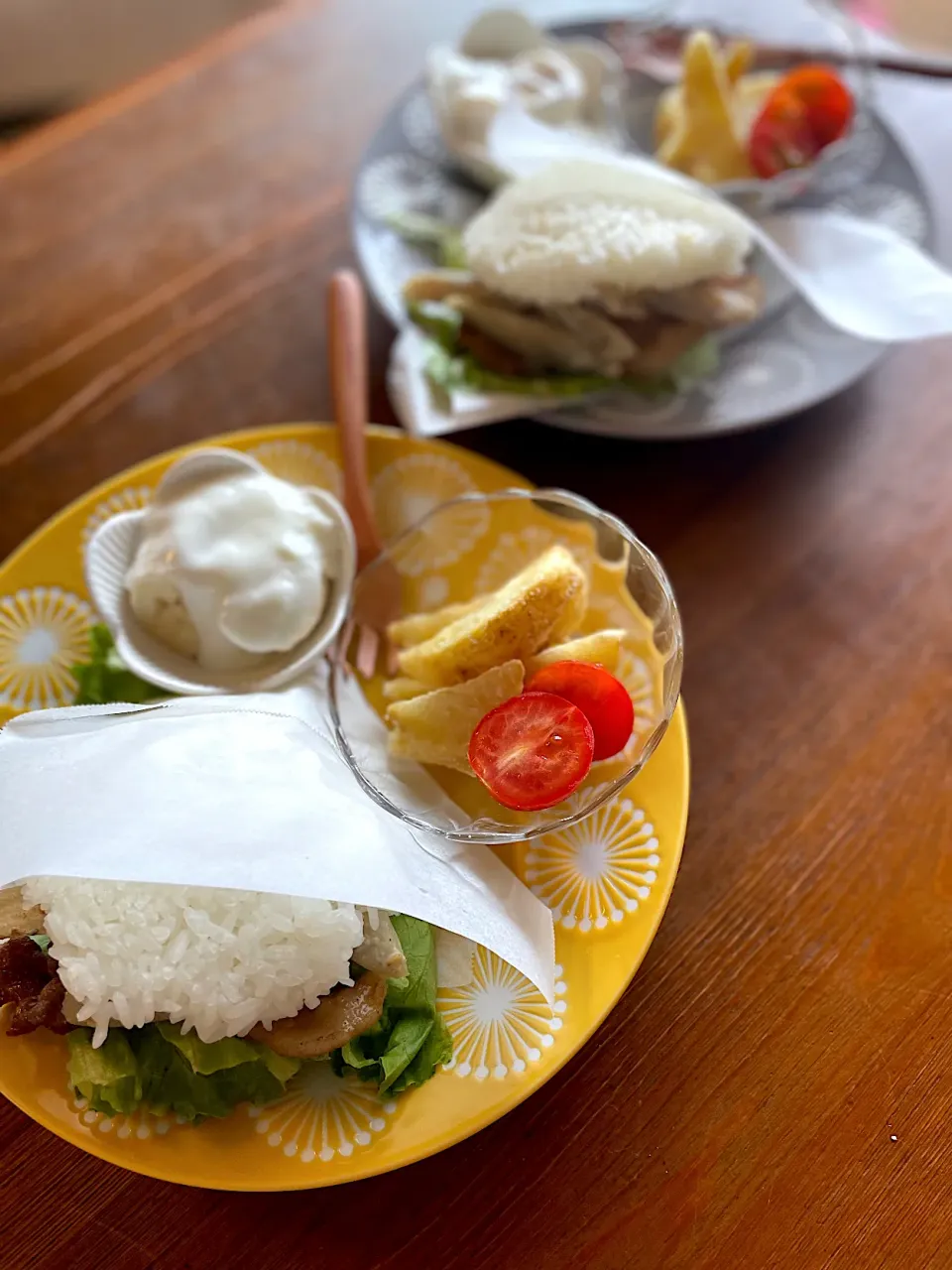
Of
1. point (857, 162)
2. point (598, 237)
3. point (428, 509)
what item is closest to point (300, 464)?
point (428, 509)

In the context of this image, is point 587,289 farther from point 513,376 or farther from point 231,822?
point 231,822

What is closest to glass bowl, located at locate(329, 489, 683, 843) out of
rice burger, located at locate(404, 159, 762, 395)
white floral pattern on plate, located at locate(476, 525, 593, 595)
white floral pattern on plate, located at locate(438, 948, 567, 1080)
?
white floral pattern on plate, located at locate(476, 525, 593, 595)

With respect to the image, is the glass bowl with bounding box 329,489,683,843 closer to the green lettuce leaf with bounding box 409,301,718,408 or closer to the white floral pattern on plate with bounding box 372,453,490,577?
the white floral pattern on plate with bounding box 372,453,490,577

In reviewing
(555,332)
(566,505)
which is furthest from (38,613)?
(555,332)

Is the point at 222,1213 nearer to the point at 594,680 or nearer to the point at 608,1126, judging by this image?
the point at 608,1126

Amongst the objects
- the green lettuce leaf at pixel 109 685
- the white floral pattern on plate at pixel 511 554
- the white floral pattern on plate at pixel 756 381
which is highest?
the white floral pattern on plate at pixel 756 381

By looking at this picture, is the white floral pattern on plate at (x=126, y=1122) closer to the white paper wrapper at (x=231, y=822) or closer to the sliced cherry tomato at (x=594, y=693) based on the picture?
the white paper wrapper at (x=231, y=822)

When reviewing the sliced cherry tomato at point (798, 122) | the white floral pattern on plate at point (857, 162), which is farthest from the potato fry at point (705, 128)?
the white floral pattern on plate at point (857, 162)
